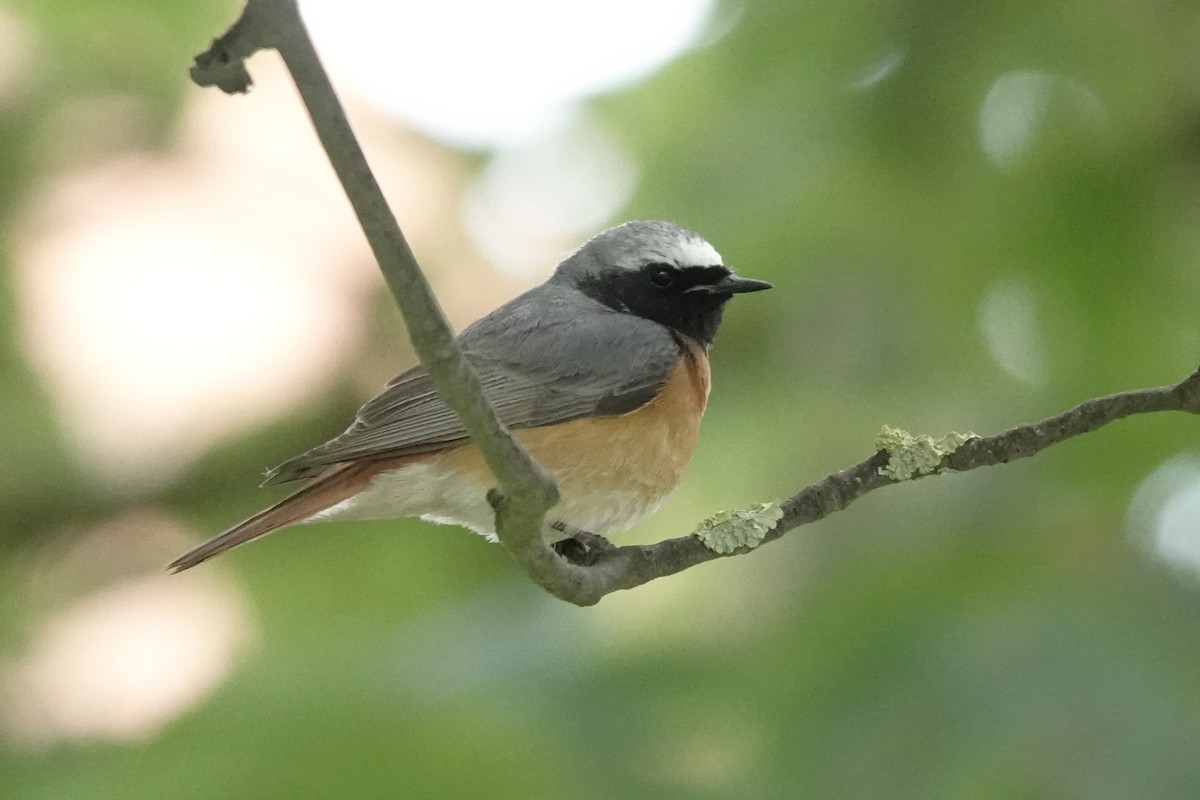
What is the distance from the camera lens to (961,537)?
9.68 feet

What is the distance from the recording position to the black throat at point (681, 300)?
A: 10.4 feet

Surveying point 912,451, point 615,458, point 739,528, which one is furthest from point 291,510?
point 912,451

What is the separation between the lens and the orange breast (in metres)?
2.76

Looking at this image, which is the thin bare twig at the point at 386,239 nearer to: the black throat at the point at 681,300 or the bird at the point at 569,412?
the bird at the point at 569,412

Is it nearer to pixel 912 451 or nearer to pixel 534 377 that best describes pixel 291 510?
pixel 534 377

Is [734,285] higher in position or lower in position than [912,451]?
higher

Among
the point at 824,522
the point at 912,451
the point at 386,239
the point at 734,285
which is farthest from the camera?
the point at 824,522

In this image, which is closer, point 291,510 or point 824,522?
point 291,510

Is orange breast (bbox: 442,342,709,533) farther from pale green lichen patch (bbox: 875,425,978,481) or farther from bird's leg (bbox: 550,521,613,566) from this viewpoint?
pale green lichen patch (bbox: 875,425,978,481)

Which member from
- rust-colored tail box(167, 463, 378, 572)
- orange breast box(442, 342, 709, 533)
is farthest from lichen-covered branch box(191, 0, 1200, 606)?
rust-colored tail box(167, 463, 378, 572)

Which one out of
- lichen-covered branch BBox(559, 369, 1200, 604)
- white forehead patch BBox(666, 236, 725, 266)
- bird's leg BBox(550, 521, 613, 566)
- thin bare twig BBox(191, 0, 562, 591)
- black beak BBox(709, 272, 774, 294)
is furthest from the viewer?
white forehead patch BBox(666, 236, 725, 266)

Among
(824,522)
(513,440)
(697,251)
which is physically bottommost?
(824,522)

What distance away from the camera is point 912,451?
208cm

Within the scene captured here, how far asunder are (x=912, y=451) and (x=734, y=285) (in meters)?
1.07
